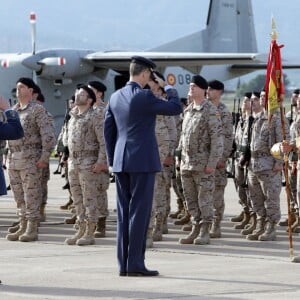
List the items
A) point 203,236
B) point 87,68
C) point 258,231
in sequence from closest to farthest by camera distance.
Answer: point 203,236 < point 258,231 < point 87,68

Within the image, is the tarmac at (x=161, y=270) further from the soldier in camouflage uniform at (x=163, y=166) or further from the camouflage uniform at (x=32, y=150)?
the camouflage uniform at (x=32, y=150)

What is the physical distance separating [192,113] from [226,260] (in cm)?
197

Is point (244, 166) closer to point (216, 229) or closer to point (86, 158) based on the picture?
point (216, 229)

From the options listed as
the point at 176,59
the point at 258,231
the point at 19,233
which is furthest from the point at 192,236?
the point at 176,59

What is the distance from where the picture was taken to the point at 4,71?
32.9 metres

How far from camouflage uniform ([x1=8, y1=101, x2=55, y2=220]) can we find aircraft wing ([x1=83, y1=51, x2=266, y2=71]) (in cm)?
1973

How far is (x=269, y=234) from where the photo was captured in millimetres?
13586

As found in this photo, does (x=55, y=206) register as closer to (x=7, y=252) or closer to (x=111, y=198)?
(x=111, y=198)

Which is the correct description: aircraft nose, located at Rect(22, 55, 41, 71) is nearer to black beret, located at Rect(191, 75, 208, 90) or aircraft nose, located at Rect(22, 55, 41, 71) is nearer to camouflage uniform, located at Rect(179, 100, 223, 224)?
camouflage uniform, located at Rect(179, 100, 223, 224)

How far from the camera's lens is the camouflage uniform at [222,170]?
14.1 metres

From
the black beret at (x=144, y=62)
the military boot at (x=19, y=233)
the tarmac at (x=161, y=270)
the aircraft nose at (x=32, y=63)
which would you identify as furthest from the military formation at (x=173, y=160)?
the aircraft nose at (x=32, y=63)

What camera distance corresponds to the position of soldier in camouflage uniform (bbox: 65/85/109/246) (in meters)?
13.2

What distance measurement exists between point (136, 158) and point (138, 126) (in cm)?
27

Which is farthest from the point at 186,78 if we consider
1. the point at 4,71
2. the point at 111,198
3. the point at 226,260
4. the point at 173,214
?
the point at 226,260
